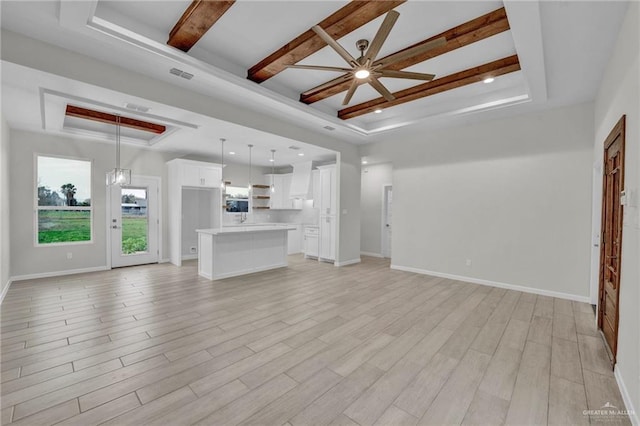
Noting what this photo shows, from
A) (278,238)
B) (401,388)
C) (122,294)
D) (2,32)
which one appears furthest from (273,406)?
(278,238)

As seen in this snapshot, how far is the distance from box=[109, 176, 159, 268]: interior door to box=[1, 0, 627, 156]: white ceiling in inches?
82.1

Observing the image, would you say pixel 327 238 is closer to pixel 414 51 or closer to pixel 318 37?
pixel 318 37

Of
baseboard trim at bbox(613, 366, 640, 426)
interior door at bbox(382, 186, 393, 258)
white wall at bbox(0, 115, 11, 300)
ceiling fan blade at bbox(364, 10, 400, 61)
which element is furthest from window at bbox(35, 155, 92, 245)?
baseboard trim at bbox(613, 366, 640, 426)

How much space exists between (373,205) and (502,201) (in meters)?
3.91

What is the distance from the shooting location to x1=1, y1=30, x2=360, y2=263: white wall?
2771 mm

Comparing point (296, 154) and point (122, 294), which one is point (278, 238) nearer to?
point (296, 154)

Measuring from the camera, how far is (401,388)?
2.10 m

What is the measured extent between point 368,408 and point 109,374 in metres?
2.07

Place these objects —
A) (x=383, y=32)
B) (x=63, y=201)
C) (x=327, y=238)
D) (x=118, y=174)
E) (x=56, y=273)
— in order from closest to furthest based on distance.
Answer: (x=383, y=32)
(x=118, y=174)
(x=56, y=273)
(x=63, y=201)
(x=327, y=238)

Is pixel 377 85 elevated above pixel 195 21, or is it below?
below

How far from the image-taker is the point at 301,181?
818cm

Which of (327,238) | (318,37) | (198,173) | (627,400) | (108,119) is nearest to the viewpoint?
(627,400)

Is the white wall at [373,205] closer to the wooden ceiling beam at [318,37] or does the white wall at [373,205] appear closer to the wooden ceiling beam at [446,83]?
the wooden ceiling beam at [446,83]

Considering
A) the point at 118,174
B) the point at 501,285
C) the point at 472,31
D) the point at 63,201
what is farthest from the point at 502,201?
the point at 63,201
